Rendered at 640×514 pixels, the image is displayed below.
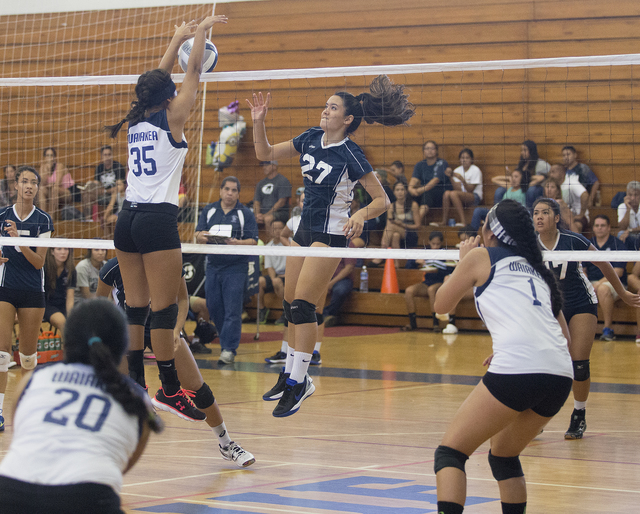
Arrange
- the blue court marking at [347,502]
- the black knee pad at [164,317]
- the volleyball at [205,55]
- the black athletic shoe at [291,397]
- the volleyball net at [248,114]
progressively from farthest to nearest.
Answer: the volleyball net at [248,114] < the volleyball at [205,55] < the black athletic shoe at [291,397] < the black knee pad at [164,317] < the blue court marking at [347,502]

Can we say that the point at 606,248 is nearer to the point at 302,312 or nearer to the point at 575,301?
the point at 575,301

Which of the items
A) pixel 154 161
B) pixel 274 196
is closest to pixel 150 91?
pixel 154 161

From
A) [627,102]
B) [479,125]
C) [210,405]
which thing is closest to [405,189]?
[479,125]

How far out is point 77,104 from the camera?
13.7m

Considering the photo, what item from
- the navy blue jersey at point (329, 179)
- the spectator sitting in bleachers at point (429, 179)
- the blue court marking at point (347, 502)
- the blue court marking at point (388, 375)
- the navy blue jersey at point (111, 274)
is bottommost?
the blue court marking at point (388, 375)

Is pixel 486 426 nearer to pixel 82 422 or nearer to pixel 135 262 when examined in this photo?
pixel 82 422

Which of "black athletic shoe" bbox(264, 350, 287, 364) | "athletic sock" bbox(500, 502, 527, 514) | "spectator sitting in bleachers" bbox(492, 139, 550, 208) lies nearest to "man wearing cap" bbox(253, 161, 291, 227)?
"black athletic shoe" bbox(264, 350, 287, 364)

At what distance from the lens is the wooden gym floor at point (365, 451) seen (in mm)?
4055

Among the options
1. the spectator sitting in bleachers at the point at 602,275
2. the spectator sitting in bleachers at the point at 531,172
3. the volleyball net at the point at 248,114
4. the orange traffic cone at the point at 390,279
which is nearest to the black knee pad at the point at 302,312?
the volleyball net at the point at 248,114

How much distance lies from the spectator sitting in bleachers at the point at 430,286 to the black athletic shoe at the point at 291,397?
6329mm

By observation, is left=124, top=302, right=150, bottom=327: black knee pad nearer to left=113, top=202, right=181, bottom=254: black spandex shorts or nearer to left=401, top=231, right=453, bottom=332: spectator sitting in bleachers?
left=113, top=202, right=181, bottom=254: black spandex shorts

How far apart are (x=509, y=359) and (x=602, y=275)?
7577mm

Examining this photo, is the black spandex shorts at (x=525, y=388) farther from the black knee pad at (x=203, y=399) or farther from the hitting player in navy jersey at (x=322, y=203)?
the black knee pad at (x=203, y=399)

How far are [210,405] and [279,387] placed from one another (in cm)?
47
